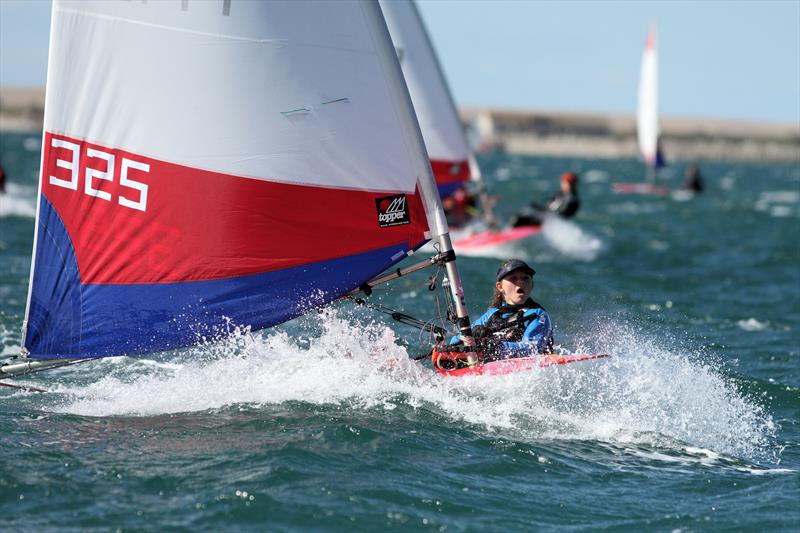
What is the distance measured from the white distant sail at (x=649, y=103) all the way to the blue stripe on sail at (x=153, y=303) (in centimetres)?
3103

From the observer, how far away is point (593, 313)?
1260 centimetres

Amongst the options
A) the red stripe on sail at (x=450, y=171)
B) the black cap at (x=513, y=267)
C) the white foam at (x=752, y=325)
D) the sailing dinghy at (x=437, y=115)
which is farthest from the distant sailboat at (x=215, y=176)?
the red stripe on sail at (x=450, y=171)

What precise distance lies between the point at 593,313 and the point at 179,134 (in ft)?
20.1

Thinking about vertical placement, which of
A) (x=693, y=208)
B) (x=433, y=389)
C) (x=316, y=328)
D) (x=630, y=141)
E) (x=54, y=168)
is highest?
(x=630, y=141)

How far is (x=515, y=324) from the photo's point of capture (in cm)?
828

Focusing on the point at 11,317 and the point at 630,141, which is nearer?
the point at 11,317

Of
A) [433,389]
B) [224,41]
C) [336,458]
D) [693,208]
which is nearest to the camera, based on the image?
[336,458]

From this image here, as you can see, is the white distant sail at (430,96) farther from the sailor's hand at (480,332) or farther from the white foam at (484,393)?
the sailor's hand at (480,332)

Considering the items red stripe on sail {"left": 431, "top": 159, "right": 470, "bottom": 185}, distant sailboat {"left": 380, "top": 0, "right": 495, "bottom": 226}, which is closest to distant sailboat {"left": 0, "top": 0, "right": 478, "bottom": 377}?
distant sailboat {"left": 380, "top": 0, "right": 495, "bottom": 226}

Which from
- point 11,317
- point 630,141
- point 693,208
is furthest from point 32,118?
point 11,317

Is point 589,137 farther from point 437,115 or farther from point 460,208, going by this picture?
point 437,115

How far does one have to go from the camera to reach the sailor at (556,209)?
67.5ft

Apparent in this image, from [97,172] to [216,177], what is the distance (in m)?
0.79

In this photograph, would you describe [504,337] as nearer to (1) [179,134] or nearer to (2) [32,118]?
(1) [179,134]
